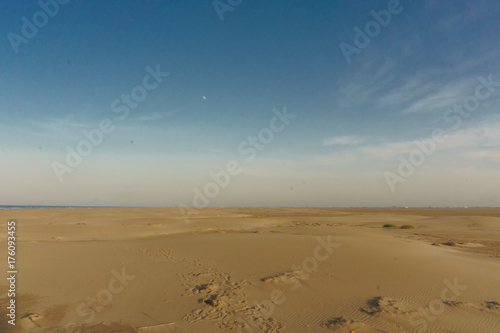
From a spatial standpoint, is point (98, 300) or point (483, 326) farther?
point (98, 300)

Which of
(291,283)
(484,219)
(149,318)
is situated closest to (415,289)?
(291,283)

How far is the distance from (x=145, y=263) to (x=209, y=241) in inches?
220

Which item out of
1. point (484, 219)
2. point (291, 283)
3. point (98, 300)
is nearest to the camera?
point (98, 300)

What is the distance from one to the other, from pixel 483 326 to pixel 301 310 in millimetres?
4646

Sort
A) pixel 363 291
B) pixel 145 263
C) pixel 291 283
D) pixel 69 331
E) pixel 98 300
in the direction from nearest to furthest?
pixel 69 331, pixel 98 300, pixel 363 291, pixel 291 283, pixel 145 263

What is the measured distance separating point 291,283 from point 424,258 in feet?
25.6

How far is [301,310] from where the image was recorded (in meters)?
8.04

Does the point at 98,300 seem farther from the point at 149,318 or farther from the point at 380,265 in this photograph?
the point at 380,265

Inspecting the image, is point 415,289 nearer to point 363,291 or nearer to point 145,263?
point 363,291

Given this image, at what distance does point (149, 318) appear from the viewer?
24.6ft

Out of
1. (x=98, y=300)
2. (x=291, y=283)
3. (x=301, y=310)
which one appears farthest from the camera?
(x=291, y=283)

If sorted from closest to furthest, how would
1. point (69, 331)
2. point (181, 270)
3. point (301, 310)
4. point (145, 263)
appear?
point (69, 331), point (301, 310), point (181, 270), point (145, 263)

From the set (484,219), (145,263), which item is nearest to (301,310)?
(145,263)

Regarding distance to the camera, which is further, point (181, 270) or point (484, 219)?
point (484, 219)
